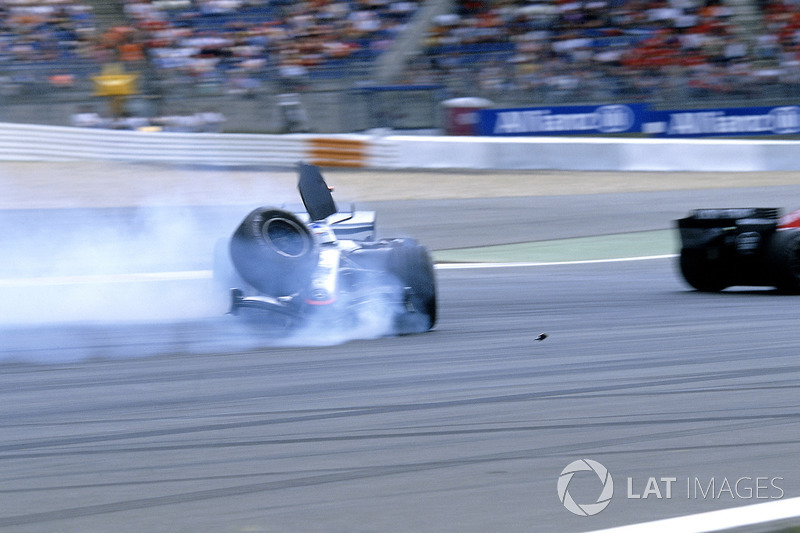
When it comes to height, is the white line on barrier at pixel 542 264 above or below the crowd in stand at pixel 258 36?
below

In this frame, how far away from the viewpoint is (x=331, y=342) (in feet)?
19.3

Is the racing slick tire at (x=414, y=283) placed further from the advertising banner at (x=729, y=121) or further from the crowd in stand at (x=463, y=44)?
the advertising banner at (x=729, y=121)

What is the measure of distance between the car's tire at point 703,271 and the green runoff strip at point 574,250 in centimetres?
239

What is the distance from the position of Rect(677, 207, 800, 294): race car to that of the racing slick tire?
2.46 metres

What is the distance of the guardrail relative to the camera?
1689cm

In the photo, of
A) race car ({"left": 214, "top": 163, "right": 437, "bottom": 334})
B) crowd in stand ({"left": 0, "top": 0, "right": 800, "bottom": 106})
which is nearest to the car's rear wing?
race car ({"left": 214, "top": 163, "right": 437, "bottom": 334})

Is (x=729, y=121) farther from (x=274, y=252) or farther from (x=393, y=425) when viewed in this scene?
(x=393, y=425)

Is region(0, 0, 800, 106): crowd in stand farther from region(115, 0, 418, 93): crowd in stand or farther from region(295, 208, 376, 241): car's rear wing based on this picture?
region(295, 208, 376, 241): car's rear wing

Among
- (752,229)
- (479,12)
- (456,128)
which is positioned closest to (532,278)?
(752,229)

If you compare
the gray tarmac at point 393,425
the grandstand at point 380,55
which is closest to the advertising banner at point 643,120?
the grandstand at point 380,55

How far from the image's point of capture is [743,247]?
7.43m

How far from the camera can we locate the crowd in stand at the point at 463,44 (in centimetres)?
1753

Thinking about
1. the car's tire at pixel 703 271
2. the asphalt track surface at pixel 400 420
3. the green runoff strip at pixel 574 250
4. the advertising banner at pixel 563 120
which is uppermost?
the asphalt track surface at pixel 400 420

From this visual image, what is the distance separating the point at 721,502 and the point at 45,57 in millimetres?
16600
